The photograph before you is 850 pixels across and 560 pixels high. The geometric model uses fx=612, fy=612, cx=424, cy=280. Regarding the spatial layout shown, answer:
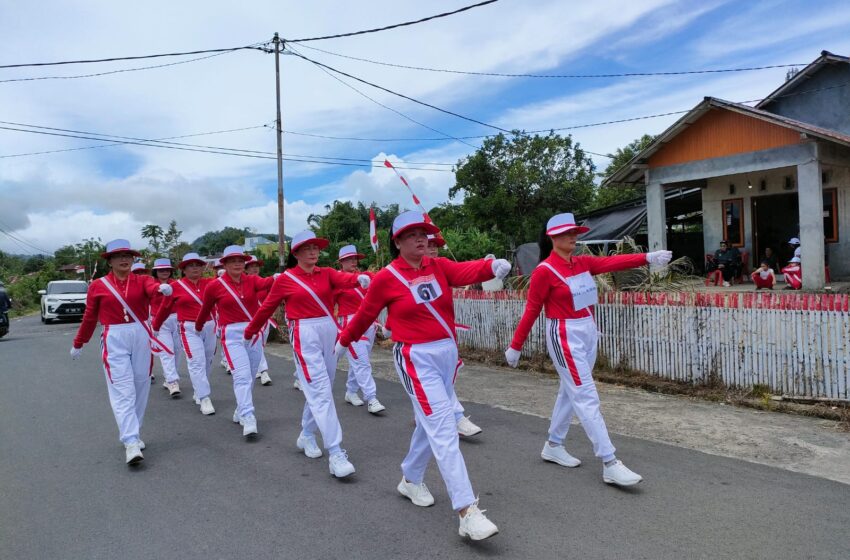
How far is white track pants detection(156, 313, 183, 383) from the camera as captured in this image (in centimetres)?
894

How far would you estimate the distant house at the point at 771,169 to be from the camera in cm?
1230

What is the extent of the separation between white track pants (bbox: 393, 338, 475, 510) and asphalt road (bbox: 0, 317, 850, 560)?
1.29ft

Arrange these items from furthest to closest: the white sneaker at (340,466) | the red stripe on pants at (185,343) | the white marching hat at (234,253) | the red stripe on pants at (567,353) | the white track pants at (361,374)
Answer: the red stripe on pants at (185,343) < the white track pants at (361,374) < the white marching hat at (234,253) < the white sneaker at (340,466) < the red stripe on pants at (567,353)

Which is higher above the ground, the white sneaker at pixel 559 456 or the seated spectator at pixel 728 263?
the seated spectator at pixel 728 263

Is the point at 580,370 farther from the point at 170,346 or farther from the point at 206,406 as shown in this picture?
the point at 170,346

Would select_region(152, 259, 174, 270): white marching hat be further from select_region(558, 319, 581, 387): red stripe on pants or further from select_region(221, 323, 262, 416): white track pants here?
select_region(558, 319, 581, 387): red stripe on pants

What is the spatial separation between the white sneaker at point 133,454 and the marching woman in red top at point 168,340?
3.32 metres

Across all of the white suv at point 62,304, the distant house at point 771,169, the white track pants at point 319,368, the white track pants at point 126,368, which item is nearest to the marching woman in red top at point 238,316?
the white track pants at point 126,368

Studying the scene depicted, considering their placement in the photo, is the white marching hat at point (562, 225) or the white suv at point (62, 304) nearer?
the white marching hat at point (562, 225)

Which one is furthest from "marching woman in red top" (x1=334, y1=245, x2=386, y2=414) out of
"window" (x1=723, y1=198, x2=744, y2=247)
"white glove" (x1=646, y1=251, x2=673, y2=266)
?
"window" (x1=723, y1=198, x2=744, y2=247)

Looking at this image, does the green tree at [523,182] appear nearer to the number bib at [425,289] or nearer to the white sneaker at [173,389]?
the white sneaker at [173,389]

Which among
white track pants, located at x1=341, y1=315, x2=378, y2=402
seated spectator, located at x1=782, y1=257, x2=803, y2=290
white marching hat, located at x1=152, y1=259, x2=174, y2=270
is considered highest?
white marching hat, located at x1=152, y1=259, x2=174, y2=270

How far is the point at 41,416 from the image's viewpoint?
7.47m

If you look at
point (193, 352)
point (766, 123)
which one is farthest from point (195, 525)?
point (766, 123)
